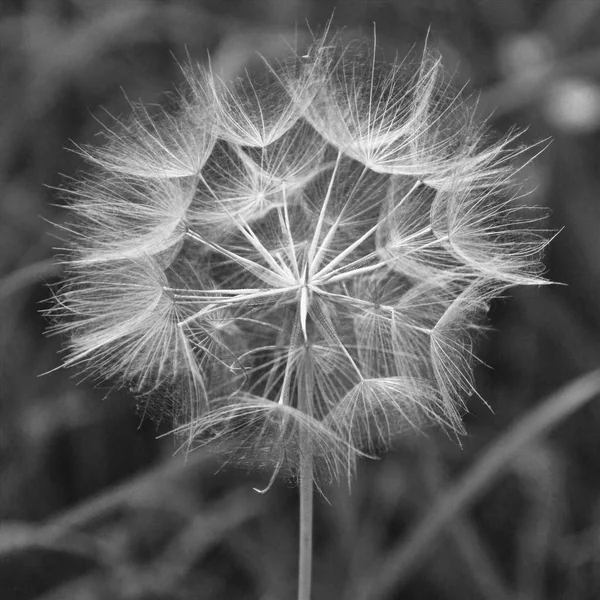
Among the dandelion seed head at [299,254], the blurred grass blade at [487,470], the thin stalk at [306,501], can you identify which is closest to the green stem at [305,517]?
the thin stalk at [306,501]

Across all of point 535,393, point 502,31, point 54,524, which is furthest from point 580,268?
point 54,524

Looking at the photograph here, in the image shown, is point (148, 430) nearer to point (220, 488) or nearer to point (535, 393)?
point (220, 488)

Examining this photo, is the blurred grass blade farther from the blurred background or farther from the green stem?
the green stem

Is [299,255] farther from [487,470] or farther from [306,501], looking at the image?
[487,470]

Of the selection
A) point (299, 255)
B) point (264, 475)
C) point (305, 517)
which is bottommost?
point (305, 517)

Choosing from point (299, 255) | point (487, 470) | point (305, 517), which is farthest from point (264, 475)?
point (305, 517)

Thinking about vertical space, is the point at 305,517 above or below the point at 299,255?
below
